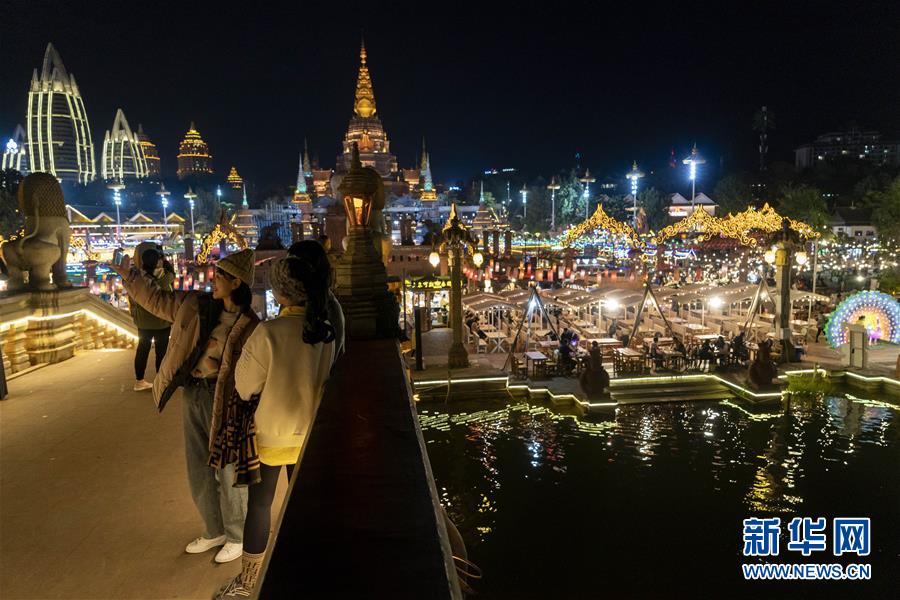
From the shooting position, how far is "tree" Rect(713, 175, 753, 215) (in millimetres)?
54984


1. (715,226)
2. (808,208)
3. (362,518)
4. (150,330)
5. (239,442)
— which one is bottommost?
(239,442)

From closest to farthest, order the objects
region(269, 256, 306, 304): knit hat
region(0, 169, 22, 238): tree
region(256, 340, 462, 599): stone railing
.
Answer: region(256, 340, 462, 599): stone railing, region(269, 256, 306, 304): knit hat, region(0, 169, 22, 238): tree

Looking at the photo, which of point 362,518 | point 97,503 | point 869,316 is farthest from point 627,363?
point 362,518

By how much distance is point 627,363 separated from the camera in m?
15.1

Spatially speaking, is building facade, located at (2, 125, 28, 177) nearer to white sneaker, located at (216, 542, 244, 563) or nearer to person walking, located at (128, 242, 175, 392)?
person walking, located at (128, 242, 175, 392)

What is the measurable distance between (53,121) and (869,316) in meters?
129

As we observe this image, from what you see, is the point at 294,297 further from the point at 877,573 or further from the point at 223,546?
the point at 877,573

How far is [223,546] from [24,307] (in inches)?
272

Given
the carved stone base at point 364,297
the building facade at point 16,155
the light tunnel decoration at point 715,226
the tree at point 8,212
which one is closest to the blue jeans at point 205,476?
the carved stone base at point 364,297

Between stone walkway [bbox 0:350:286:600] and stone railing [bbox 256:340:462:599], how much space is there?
1478mm

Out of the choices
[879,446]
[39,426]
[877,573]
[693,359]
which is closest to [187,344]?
[39,426]

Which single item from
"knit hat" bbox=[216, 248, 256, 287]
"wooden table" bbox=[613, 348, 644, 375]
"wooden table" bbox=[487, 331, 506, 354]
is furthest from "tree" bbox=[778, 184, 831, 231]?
"knit hat" bbox=[216, 248, 256, 287]

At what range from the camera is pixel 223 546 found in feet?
11.1

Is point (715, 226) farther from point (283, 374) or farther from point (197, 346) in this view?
point (283, 374)
